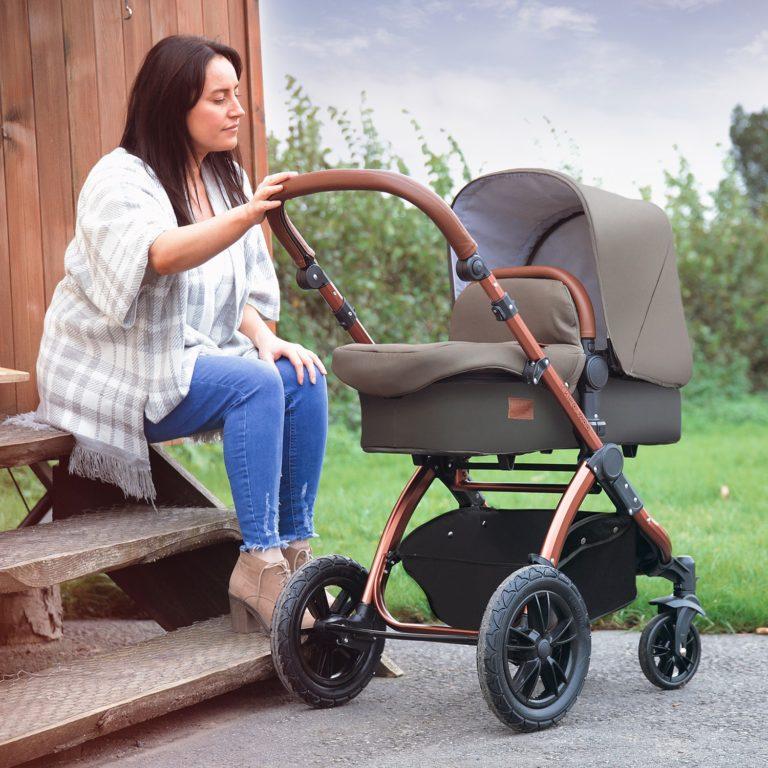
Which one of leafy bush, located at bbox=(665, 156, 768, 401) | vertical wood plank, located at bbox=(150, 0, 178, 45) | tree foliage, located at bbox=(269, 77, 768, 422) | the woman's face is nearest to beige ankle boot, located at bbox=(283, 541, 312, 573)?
the woman's face

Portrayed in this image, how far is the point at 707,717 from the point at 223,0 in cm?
233

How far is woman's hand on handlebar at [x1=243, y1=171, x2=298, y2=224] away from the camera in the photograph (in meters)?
2.11

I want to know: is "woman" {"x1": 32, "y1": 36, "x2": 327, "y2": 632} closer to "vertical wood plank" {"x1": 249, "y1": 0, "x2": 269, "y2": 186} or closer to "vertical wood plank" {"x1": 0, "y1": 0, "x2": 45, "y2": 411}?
"vertical wood plank" {"x1": 0, "y1": 0, "x2": 45, "y2": 411}

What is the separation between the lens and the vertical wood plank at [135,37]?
3092 millimetres

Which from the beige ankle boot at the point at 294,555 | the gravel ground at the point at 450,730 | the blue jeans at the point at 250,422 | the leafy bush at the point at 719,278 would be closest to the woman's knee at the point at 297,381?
the blue jeans at the point at 250,422

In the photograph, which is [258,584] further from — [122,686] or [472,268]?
[472,268]

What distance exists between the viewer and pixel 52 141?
3014mm

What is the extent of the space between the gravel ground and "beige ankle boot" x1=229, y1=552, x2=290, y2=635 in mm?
205

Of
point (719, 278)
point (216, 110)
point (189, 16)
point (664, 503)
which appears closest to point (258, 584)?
point (216, 110)

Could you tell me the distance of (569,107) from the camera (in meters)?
7.68

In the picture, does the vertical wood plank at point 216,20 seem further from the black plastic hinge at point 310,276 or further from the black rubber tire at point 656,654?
the black rubber tire at point 656,654

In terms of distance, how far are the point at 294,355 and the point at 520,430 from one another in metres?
0.58

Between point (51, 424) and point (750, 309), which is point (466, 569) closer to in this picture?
point (51, 424)

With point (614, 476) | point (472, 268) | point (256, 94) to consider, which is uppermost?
point (256, 94)
